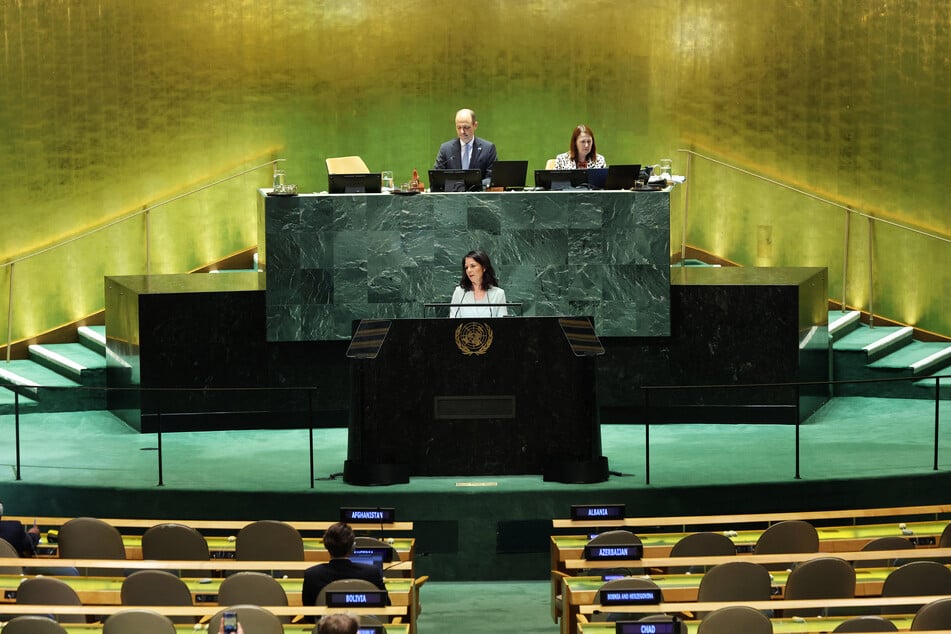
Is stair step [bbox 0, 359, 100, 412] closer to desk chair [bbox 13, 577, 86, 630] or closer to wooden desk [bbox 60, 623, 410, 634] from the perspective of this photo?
desk chair [bbox 13, 577, 86, 630]

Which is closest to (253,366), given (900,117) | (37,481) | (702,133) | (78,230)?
(37,481)

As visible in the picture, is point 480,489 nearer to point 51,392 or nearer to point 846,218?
point 51,392

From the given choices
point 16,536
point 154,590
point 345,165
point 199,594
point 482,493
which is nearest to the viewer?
point 154,590

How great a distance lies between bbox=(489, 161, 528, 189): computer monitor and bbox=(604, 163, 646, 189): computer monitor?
0.64m

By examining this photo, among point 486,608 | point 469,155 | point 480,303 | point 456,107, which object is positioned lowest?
point 486,608

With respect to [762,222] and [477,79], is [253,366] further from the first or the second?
[762,222]

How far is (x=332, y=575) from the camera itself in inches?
258

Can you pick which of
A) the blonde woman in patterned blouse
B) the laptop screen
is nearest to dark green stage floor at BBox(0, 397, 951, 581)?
the laptop screen

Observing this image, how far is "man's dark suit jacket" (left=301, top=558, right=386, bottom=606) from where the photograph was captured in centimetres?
656

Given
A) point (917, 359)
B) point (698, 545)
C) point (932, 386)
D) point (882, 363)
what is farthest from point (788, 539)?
point (917, 359)

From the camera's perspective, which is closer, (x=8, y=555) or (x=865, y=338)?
(x=8, y=555)

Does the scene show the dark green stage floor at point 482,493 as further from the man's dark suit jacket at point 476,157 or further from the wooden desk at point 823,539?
the man's dark suit jacket at point 476,157

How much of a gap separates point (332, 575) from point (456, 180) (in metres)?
4.88

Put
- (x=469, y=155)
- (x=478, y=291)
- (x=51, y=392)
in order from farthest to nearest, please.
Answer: (x=51, y=392), (x=469, y=155), (x=478, y=291)
